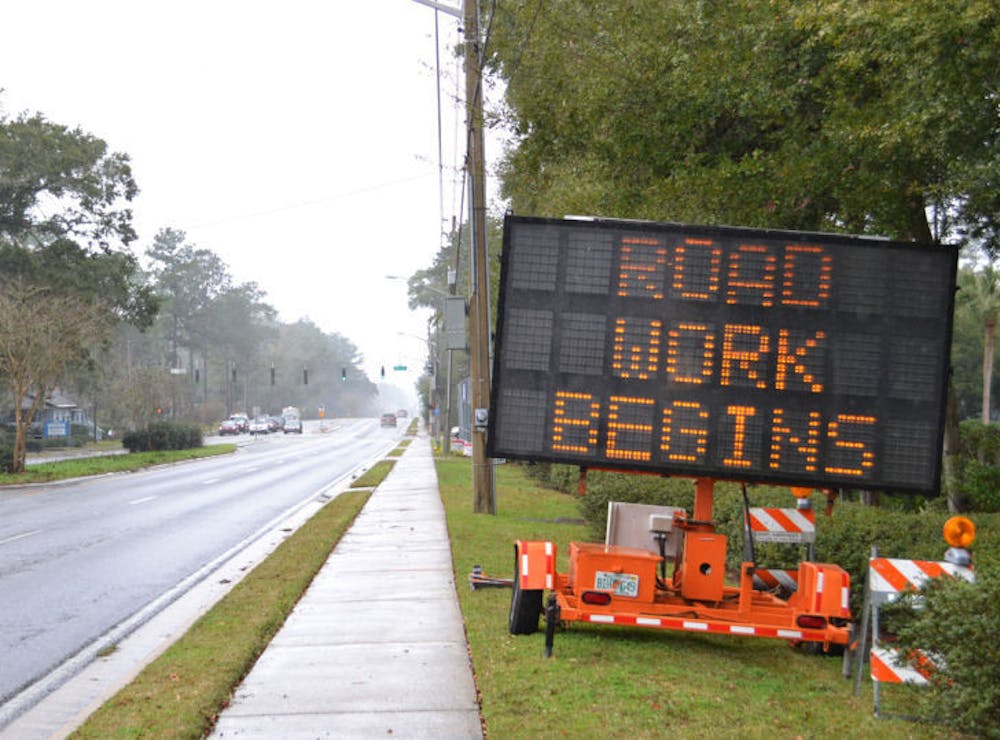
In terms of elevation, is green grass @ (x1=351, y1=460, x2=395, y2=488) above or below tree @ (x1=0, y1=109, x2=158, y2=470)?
below

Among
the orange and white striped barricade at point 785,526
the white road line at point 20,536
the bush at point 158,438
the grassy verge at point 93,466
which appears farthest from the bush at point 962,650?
the bush at point 158,438

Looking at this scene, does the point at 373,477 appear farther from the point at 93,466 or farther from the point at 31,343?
the point at 93,466

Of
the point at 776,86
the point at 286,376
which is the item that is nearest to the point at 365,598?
the point at 776,86

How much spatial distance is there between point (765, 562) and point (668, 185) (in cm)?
455

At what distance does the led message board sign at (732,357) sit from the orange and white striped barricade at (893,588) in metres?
0.67

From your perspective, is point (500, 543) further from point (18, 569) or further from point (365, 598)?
point (18, 569)

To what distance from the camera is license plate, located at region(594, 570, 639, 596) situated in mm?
8906

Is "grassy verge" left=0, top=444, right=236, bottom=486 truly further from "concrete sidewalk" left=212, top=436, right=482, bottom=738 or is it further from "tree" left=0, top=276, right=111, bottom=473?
"concrete sidewalk" left=212, top=436, right=482, bottom=738

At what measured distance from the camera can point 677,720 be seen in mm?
6781

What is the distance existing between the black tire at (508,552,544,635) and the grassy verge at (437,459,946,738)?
9 cm

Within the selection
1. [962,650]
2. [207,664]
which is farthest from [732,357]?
[207,664]

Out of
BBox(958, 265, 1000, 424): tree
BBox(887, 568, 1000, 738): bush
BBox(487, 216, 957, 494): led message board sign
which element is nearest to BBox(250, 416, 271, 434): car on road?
BBox(958, 265, 1000, 424): tree

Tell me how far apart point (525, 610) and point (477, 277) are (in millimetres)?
11996

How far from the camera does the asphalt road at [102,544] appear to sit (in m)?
10.8
